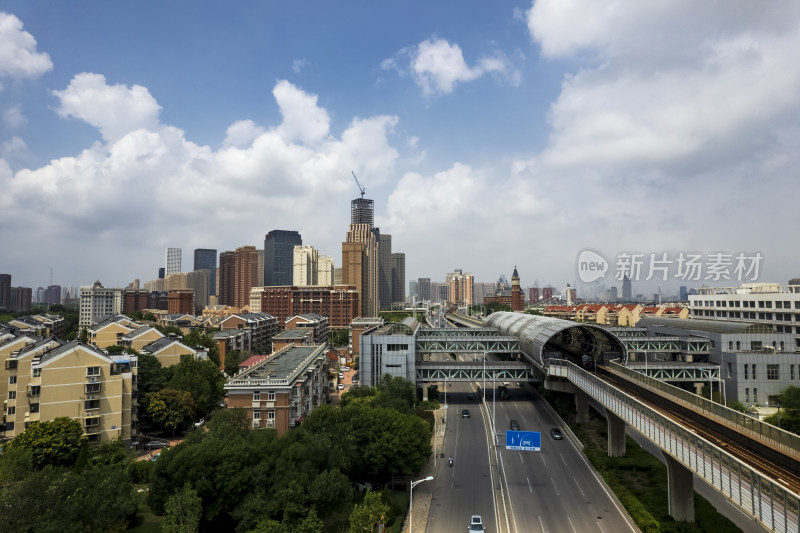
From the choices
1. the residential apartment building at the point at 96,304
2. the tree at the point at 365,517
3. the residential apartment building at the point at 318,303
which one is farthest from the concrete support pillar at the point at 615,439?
the residential apartment building at the point at 96,304

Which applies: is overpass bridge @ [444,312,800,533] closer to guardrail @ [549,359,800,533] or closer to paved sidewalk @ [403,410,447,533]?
guardrail @ [549,359,800,533]

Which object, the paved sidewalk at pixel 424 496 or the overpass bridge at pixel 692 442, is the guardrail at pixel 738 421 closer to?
the overpass bridge at pixel 692 442

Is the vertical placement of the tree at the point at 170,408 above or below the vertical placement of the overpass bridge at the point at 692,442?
below

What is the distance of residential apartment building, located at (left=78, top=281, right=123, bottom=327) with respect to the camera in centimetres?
17975

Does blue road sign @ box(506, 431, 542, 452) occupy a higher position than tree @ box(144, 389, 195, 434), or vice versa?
blue road sign @ box(506, 431, 542, 452)

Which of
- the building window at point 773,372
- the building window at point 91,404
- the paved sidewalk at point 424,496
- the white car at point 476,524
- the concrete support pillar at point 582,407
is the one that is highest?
the building window at point 773,372

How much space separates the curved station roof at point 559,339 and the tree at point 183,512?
42.2 meters

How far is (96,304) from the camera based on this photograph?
182000 mm

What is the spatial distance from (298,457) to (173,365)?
147 ft

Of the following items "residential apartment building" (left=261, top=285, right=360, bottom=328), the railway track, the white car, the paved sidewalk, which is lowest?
the paved sidewalk

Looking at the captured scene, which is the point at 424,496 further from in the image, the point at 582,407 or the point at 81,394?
the point at 81,394

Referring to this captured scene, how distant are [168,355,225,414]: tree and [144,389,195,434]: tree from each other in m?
2.20

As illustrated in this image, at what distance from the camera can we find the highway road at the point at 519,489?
31562mm

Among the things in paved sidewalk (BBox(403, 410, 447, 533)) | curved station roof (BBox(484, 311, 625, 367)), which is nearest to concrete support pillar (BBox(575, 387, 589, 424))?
curved station roof (BBox(484, 311, 625, 367))
